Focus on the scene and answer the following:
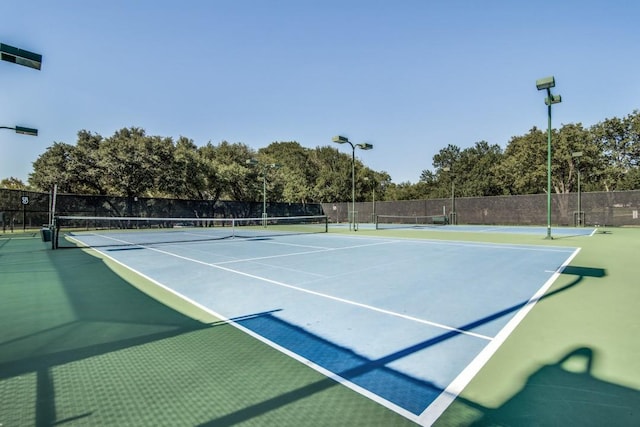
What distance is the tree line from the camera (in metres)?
26.1

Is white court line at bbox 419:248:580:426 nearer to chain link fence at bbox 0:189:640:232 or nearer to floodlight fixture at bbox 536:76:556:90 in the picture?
floodlight fixture at bbox 536:76:556:90

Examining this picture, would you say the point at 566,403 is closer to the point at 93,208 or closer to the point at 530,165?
the point at 93,208

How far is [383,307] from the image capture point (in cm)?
405

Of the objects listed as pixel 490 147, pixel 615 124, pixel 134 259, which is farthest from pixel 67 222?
pixel 490 147

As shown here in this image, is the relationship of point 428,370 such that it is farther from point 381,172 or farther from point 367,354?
point 381,172

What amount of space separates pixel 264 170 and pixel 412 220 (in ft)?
47.1

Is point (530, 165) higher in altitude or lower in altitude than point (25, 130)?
higher

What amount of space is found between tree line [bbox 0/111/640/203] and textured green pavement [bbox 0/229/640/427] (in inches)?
790

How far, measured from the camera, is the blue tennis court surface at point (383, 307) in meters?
2.45

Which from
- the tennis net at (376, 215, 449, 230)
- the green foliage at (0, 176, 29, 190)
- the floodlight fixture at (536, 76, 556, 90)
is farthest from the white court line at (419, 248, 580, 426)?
the green foliage at (0, 176, 29, 190)

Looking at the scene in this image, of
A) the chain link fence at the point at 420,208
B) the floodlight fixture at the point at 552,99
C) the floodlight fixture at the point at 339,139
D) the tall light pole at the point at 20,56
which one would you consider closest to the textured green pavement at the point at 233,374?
the tall light pole at the point at 20,56

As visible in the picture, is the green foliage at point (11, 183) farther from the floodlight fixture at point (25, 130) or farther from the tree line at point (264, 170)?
the floodlight fixture at point (25, 130)

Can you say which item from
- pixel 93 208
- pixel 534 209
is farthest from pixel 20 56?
pixel 534 209

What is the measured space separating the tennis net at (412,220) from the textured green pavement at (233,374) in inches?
915
